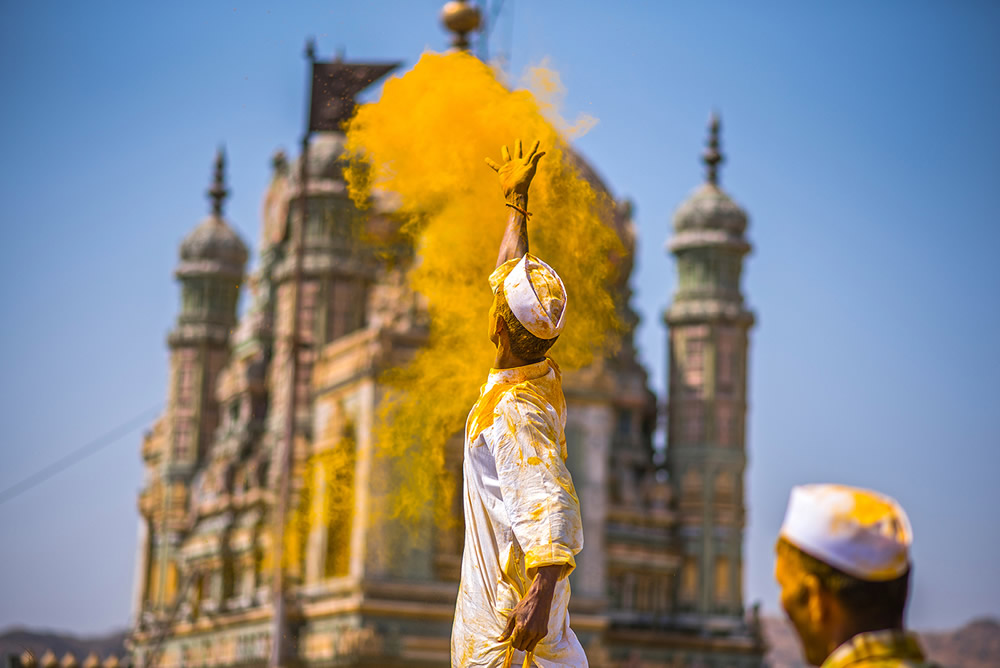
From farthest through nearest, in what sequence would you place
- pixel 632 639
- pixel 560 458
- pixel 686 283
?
pixel 686 283 → pixel 632 639 → pixel 560 458

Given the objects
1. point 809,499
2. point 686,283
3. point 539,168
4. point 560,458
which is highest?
point 686,283

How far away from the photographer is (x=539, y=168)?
9664mm

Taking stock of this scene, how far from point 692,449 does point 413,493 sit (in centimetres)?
2788

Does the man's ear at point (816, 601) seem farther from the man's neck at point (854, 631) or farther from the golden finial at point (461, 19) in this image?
the golden finial at point (461, 19)

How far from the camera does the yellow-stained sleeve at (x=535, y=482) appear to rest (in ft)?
21.9

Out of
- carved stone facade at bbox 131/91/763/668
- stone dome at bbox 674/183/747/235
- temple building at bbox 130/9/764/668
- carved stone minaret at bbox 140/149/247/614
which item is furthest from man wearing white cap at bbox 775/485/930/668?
carved stone minaret at bbox 140/149/247/614

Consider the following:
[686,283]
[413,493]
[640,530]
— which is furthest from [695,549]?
[413,493]

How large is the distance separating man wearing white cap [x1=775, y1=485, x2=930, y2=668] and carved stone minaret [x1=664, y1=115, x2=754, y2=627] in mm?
35576

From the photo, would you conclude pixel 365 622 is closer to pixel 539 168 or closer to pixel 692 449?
pixel 692 449

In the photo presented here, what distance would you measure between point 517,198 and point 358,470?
963 inches

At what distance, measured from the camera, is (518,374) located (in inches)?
283

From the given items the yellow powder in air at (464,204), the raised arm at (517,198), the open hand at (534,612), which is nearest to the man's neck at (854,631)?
the open hand at (534,612)

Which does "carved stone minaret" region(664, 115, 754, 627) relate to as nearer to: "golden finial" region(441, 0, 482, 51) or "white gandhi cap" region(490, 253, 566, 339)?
"golden finial" region(441, 0, 482, 51)

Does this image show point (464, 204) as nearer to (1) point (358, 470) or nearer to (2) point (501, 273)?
(2) point (501, 273)
